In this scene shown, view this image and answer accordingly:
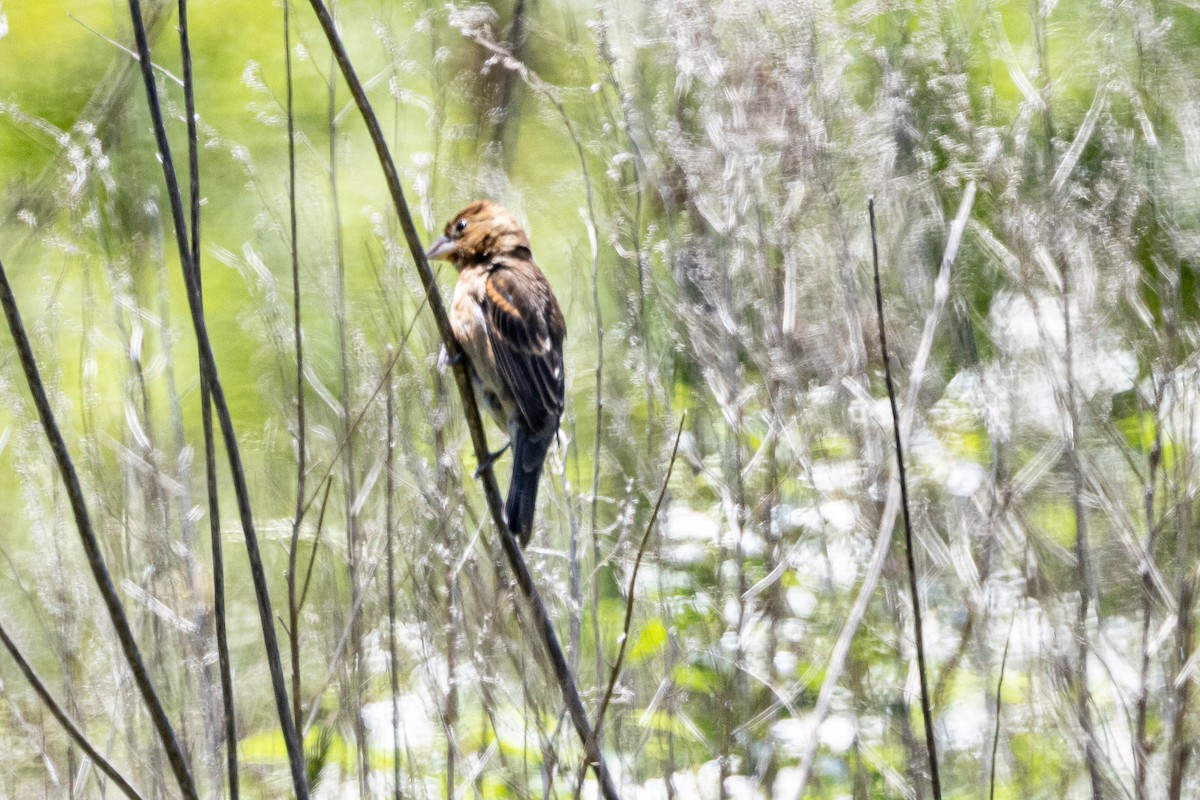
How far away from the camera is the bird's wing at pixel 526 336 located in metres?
2.85

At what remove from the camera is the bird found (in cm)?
277

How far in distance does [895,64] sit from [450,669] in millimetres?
1835

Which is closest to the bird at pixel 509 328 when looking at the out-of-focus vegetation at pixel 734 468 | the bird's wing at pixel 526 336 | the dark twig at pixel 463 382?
the bird's wing at pixel 526 336

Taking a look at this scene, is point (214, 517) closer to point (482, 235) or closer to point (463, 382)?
point (463, 382)

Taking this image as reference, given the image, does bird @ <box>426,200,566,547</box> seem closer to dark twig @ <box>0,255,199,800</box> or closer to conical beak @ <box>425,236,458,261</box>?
conical beak @ <box>425,236,458,261</box>

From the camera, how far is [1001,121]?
12.8 ft

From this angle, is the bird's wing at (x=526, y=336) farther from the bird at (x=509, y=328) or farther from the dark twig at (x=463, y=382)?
the dark twig at (x=463, y=382)

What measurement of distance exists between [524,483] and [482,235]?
32.5 inches

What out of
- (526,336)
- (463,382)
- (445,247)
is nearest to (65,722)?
(463,382)

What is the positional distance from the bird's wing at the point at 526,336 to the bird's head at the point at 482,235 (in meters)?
0.09

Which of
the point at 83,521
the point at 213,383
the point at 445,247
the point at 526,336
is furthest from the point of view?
the point at 445,247

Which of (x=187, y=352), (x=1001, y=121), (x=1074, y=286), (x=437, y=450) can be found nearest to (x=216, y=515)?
(x=437, y=450)

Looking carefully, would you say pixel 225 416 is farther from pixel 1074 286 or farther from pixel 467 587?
pixel 1074 286

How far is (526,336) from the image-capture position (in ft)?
9.75
